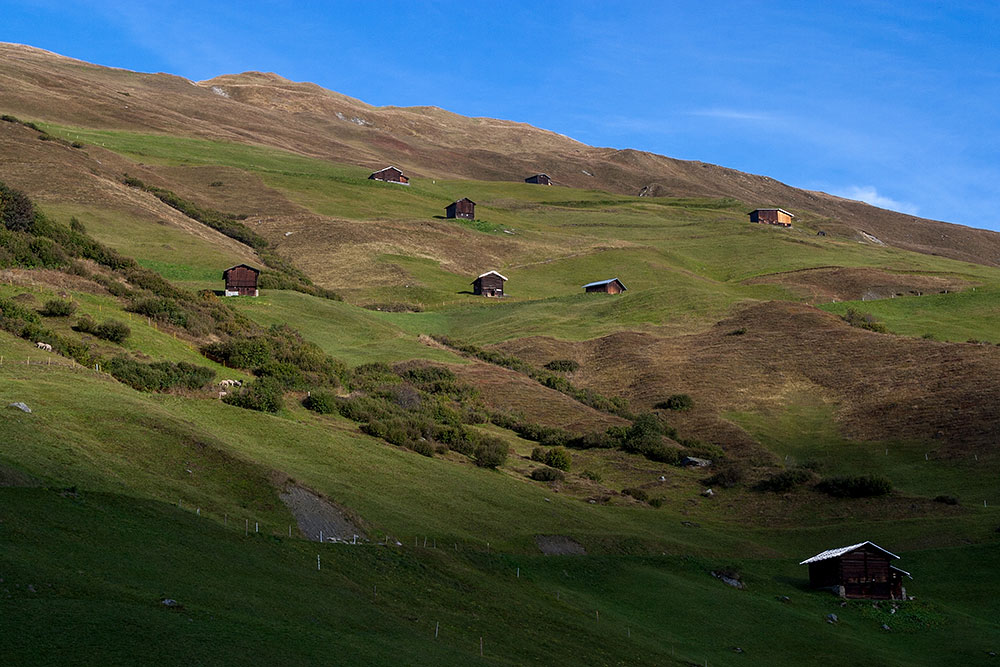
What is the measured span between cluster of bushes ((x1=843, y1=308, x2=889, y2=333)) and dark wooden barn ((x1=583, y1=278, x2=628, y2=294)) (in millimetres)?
31477

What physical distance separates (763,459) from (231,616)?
175ft

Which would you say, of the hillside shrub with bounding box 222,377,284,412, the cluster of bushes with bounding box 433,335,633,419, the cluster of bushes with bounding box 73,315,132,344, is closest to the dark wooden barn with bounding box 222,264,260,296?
the cluster of bushes with bounding box 433,335,633,419

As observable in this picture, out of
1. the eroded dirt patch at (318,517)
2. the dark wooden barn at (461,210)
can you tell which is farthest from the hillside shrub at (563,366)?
the dark wooden barn at (461,210)

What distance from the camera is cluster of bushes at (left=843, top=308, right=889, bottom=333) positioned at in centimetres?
10431

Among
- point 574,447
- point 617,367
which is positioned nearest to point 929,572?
point 574,447

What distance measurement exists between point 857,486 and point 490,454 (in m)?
24.1

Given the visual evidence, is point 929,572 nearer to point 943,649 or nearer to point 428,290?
point 943,649

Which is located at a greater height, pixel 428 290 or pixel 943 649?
pixel 428 290

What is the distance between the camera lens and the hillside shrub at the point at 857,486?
212ft

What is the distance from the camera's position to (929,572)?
174 feet

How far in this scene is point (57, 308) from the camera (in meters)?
62.9

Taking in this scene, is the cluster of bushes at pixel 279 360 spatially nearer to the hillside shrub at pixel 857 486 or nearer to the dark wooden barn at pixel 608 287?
the hillside shrub at pixel 857 486

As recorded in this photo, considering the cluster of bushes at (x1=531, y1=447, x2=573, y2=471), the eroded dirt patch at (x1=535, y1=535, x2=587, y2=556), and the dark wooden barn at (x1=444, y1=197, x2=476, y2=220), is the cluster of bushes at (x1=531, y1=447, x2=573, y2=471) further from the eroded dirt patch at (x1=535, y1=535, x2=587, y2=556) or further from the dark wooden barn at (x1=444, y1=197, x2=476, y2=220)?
the dark wooden barn at (x1=444, y1=197, x2=476, y2=220)

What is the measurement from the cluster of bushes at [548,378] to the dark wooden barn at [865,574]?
3590 centimetres
